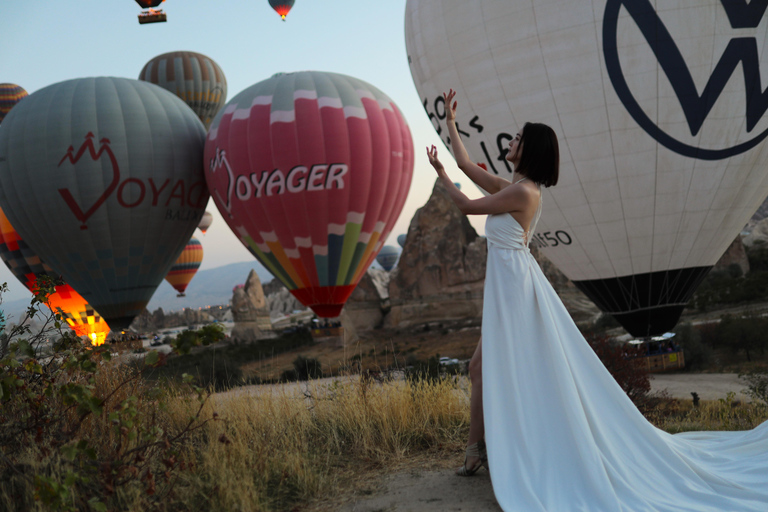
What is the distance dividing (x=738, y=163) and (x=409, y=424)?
Answer: 10258 millimetres

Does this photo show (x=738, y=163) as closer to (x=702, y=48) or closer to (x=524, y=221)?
(x=702, y=48)

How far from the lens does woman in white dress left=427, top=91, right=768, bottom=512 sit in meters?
3.11

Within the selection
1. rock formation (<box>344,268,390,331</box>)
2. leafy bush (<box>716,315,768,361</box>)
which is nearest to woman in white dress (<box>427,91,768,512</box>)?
leafy bush (<box>716,315,768,361</box>)

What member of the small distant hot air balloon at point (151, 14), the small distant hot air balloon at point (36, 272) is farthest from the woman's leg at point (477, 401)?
the small distant hot air balloon at point (151, 14)

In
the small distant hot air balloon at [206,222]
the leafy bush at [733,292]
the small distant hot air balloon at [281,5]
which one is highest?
the small distant hot air balloon at [281,5]

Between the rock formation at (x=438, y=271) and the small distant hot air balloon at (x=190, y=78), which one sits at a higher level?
the small distant hot air balloon at (x=190, y=78)

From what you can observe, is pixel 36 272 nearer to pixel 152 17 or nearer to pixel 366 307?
pixel 152 17

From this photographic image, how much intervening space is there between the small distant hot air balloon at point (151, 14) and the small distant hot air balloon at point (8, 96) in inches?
455

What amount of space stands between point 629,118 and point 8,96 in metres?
34.4

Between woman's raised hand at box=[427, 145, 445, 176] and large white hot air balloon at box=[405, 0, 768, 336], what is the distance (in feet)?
30.1

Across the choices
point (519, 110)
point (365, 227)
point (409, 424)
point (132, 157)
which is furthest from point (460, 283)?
point (409, 424)

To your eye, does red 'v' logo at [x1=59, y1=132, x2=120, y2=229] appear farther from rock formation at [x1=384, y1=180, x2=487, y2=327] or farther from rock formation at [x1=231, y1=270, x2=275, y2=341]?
rock formation at [x1=231, y1=270, x2=275, y2=341]

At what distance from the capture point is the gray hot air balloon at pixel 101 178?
17406mm

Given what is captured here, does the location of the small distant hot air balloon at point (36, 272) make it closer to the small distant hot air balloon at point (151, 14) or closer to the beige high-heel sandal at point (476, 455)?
the small distant hot air balloon at point (151, 14)
